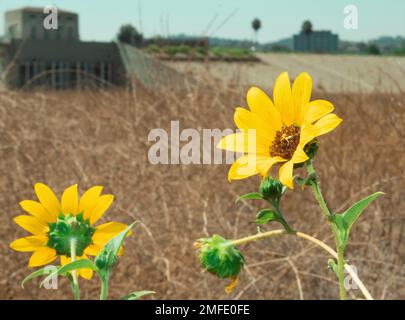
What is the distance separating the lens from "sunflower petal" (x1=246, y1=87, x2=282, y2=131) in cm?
29

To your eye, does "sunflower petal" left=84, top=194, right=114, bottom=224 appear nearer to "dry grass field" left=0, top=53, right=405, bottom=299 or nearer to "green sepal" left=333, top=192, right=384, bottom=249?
"green sepal" left=333, top=192, right=384, bottom=249

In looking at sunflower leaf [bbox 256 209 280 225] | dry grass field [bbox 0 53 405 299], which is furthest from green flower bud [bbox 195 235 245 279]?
dry grass field [bbox 0 53 405 299]

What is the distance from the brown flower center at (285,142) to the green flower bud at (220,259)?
48 mm

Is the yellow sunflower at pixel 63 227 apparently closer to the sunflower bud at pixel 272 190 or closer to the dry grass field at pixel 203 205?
the sunflower bud at pixel 272 190

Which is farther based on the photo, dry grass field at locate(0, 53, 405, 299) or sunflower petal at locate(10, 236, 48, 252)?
dry grass field at locate(0, 53, 405, 299)

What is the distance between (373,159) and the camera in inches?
87.3

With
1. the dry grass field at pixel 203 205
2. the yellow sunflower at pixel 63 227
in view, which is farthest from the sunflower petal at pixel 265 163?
the dry grass field at pixel 203 205

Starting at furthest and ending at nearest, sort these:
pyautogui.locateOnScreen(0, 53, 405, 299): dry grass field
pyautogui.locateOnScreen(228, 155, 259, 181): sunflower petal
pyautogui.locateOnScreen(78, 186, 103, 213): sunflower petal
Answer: pyautogui.locateOnScreen(0, 53, 405, 299): dry grass field, pyautogui.locateOnScreen(78, 186, 103, 213): sunflower petal, pyautogui.locateOnScreen(228, 155, 259, 181): sunflower petal

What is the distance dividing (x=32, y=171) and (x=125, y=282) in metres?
0.85

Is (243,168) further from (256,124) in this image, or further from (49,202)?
(49,202)

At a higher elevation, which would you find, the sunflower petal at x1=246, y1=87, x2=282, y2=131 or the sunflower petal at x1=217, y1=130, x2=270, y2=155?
the sunflower petal at x1=246, y1=87, x2=282, y2=131

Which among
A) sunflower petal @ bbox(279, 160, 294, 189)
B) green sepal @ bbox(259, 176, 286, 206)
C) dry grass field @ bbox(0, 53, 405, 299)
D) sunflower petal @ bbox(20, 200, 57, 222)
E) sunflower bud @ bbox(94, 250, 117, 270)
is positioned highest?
sunflower petal @ bbox(279, 160, 294, 189)

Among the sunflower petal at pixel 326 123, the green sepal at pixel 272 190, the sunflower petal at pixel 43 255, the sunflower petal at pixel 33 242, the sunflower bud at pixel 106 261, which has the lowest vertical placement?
the sunflower petal at pixel 43 255

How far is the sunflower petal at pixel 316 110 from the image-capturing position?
26 centimetres
